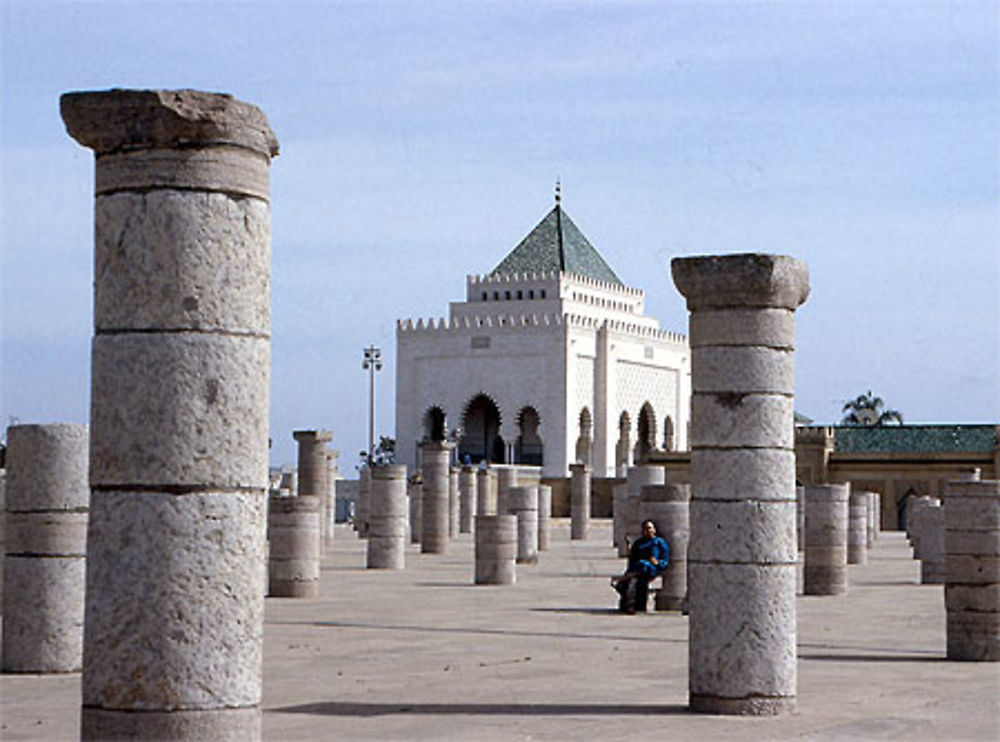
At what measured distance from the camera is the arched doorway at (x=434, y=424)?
72500 millimetres

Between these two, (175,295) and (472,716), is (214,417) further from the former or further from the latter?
(472,716)

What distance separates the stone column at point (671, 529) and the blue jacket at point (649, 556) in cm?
41

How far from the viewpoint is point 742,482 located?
899 cm

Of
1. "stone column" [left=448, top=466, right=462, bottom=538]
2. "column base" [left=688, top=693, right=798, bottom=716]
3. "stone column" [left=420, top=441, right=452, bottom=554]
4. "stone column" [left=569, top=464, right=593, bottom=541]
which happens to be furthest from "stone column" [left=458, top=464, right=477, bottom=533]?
"column base" [left=688, top=693, right=798, bottom=716]

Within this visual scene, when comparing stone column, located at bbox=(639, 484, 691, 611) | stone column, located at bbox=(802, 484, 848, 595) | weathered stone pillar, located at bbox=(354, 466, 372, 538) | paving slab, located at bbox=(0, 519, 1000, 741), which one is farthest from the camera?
weathered stone pillar, located at bbox=(354, 466, 372, 538)

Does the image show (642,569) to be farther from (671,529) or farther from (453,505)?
(453,505)

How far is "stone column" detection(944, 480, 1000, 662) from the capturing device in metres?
11.5

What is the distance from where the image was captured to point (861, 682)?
10.3 meters

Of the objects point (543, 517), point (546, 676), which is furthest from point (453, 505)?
point (546, 676)

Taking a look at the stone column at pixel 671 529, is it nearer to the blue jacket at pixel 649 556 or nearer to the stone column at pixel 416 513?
the blue jacket at pixel 649 556

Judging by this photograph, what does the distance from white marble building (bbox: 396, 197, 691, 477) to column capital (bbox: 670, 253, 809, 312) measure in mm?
59025

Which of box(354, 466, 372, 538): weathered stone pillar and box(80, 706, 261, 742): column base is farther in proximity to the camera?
box(354, 466, 372, 538): weathered stone pillar

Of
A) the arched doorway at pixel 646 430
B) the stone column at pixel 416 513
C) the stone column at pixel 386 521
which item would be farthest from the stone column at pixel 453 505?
the arched doorway at pixel 646 430

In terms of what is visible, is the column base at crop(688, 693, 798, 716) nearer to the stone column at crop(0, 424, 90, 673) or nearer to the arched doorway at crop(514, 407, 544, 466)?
the stone column at crop(0, 424, 90, 673)
